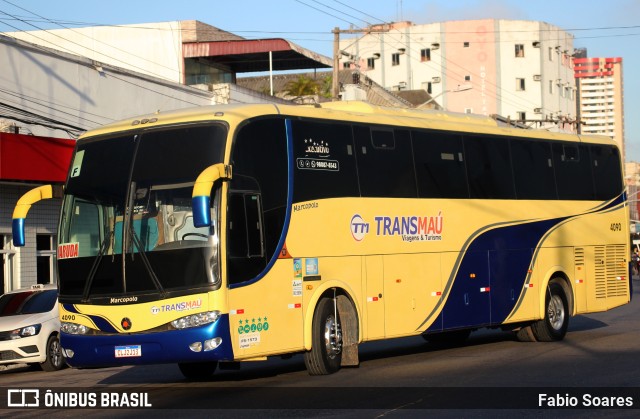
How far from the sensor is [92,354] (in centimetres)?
1394

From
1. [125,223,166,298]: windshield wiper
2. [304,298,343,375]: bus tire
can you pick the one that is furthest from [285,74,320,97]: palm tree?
[125,223,166,298]: windshield wiper

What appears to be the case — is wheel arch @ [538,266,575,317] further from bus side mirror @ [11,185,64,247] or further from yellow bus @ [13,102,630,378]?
bus side mirror @ [11,185,64,247]

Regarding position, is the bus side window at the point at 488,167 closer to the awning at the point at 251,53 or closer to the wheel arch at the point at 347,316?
the wheel arch at the point at 347,316

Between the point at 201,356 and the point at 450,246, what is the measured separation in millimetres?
6153

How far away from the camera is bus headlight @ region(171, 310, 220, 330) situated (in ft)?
43.9

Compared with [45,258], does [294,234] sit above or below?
above

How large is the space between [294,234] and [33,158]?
12.9 meters

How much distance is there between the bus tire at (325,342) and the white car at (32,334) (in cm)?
677

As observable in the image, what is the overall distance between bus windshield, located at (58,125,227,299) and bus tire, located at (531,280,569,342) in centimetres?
899

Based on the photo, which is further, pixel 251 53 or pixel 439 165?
pixel 251 53

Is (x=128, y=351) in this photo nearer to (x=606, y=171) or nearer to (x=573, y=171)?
(x=573, y=171)

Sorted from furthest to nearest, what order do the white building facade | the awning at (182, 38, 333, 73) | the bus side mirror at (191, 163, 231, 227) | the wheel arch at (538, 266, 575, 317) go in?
the white building facade < the awning at (182, 38, 333, 73) < the wheel arch at (538, 266, 575, 317) < the bus side mirror at (191, 163, 231, 227)

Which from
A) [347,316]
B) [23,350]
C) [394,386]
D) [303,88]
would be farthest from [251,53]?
[394,386]

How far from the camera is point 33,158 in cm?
2597
